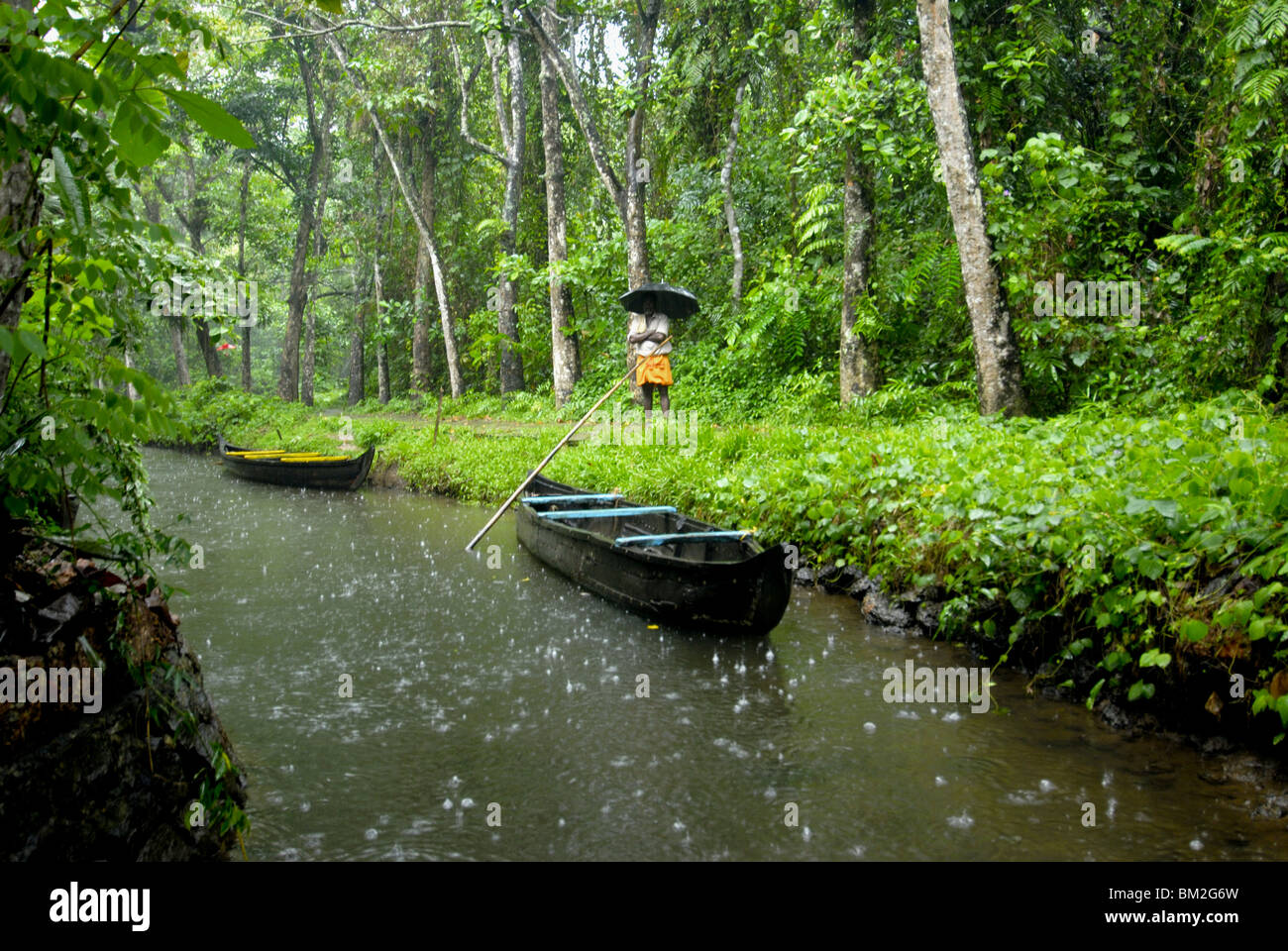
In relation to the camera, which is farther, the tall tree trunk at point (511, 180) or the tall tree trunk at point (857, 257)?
the tall tree trunk at point (511, 180)

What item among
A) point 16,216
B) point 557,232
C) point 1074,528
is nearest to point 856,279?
point 557,232

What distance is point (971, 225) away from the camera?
10594 millimetres

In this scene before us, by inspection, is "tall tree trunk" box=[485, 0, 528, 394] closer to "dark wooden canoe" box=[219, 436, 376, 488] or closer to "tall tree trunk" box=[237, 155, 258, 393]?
"dark wooden canoe" box=[219, 436, 376, 488]

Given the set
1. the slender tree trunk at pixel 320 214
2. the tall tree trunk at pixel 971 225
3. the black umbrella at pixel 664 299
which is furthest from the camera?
the slender tree trunk at pixel 320 214

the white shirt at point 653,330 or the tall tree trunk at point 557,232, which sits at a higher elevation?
the tall tree trunk at point 557,232

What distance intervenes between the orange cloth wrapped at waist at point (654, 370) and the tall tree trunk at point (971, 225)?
17.3 feet

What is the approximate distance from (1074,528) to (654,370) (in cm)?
930

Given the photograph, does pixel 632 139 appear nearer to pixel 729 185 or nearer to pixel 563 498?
pixel 729 185

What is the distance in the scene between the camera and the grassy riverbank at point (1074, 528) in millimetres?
4785

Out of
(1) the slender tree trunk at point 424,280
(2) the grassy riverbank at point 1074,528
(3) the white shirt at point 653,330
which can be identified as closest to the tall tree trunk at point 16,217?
(2) the grassy riverbank at point 1074,528

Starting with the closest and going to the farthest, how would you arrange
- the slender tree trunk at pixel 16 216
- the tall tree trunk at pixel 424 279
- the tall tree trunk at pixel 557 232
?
the slender tree trunk at pixel 16 216, the tall tree trunk at pixel 557 232, the tall tree trunk at pixel 424 279

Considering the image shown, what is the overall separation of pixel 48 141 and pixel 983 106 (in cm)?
1282

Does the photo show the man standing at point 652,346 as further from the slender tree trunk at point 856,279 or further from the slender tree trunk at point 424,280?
the slender tree trunk at point 424,280

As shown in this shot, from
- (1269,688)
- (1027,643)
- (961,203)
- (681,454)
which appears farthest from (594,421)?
(1269,688)
